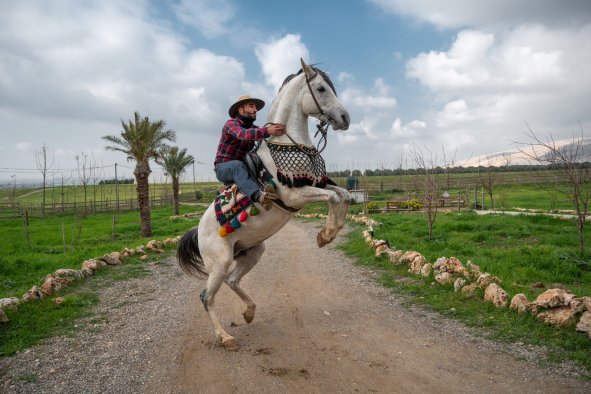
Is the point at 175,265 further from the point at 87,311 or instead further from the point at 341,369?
the point at 341,369

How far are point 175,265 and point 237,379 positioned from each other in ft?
22.6

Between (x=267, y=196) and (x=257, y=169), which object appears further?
(x=257, y=169)

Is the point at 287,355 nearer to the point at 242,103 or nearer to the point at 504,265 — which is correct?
the point at 242,103

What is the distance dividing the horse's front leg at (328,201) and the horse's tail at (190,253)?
196 centimetres

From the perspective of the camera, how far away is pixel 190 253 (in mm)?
5770

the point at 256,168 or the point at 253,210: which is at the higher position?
the point at 256,168

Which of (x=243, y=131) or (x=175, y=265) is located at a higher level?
(x=243, y=131)

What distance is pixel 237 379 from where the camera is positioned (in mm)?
3926

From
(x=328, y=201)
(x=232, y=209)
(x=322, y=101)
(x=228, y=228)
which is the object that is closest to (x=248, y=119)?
(x=322, y=101)

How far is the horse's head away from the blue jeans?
990mm

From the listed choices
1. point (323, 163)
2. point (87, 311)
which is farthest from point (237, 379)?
point (87, 311)

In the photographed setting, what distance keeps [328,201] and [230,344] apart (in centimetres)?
206

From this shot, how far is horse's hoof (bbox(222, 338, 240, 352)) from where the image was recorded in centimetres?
465

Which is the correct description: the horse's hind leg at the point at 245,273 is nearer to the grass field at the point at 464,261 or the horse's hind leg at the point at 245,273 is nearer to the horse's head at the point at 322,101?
the horse's head at the point at 322,101
